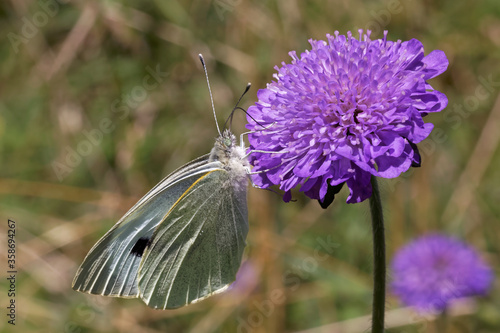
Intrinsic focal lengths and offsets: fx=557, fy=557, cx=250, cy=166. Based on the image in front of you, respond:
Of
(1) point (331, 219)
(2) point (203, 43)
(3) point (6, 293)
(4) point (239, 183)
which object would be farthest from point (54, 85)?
(4) point (239, 183)

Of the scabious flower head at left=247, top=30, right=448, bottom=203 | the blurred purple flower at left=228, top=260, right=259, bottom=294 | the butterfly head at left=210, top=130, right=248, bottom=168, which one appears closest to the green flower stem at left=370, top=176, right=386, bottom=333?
the scabious flower head at left=247, top=30, right=448, bottom=203

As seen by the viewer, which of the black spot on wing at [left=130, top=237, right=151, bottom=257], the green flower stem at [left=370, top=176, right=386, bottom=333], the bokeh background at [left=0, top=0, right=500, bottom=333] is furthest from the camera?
the bokeh background at [left=0, top=0, right=500, bottom=333]

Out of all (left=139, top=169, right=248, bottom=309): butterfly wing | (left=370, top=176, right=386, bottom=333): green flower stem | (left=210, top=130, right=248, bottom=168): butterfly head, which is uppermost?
(left=210, top=130, right=248, bottom=168): butterfly head

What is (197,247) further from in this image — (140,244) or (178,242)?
(140,244)

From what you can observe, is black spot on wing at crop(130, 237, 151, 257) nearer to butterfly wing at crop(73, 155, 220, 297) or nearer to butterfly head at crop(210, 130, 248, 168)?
butterfly wing at crop(73, 155, 220, 297)

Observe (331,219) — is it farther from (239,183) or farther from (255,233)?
(239,183)

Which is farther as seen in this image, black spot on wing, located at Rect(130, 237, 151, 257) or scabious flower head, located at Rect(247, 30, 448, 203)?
black spot on wing, located at Rect(130, 237, 151, 257)

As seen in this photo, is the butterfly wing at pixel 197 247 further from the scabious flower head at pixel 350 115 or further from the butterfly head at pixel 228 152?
the scabious flower head at pixel 350 115
